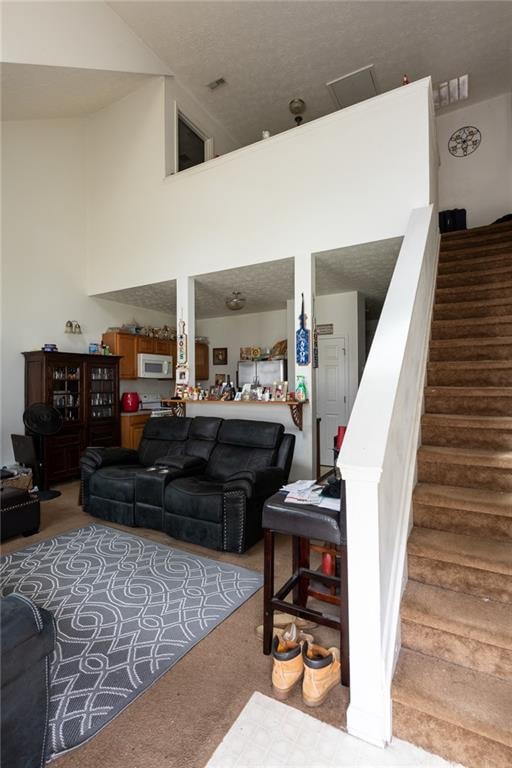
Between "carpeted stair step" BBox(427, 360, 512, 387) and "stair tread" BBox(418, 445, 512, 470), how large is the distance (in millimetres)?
615

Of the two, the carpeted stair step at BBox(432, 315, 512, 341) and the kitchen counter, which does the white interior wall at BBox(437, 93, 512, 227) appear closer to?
the carpeted stair step at BBox(432, 315, 512, 341)

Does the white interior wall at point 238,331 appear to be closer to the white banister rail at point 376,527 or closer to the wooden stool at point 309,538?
the white banister rail at point 376,527

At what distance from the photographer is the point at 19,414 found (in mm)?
4941

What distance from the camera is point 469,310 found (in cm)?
327

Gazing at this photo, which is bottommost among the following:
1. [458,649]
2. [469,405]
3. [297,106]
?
[458,649]

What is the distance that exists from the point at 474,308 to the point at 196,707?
338 cm

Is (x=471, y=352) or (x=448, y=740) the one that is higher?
(x=471, y=352)

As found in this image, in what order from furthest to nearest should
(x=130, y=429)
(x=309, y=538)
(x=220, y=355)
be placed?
(x=220, y=355)
(x=130, y=429)
(x=309, y=538)

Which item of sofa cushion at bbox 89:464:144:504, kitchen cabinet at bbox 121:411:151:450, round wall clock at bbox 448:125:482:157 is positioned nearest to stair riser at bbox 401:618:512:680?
sofa cushion at bbox 89:464:144:504

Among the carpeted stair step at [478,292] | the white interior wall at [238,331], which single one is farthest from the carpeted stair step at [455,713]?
the white interior wall at [238,331]

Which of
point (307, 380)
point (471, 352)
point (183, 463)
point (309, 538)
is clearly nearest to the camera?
point (309, 538)

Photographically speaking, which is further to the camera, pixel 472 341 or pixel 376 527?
pixel 472 341

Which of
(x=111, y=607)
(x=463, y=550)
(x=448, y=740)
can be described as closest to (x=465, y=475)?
(x=463, y=550)

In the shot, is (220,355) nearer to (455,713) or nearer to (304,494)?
(304,494)
